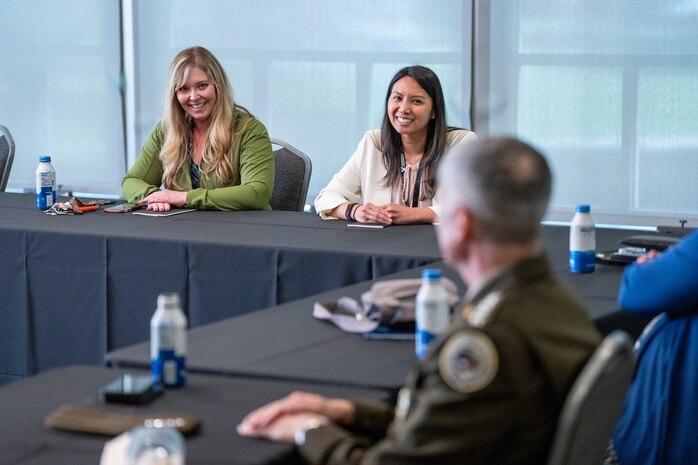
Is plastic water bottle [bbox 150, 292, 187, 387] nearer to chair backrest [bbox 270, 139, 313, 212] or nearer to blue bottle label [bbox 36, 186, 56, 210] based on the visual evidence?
blue bottle label [bbox 36, 186, 56, 210]

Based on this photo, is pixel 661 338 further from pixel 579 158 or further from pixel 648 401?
pixel 579 158

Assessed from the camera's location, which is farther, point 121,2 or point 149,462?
point 121,2

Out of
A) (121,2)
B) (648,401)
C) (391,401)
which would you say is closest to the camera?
(391,401)

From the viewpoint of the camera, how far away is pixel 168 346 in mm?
1946

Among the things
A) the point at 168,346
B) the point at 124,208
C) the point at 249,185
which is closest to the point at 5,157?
the point at 124,208

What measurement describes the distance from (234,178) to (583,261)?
1.88m

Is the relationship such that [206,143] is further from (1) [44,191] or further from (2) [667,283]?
(2) [667,283]

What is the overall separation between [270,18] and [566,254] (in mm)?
3398

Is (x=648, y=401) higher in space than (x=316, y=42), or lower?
lower

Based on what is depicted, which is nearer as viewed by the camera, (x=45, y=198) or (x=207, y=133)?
(x=45, y=198)

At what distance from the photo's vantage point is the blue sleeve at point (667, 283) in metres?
2.27

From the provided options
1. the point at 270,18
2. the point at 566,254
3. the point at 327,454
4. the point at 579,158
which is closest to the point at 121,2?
the point at 270,18

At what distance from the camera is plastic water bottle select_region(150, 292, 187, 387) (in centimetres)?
195

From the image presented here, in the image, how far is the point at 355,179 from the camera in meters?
4.39
